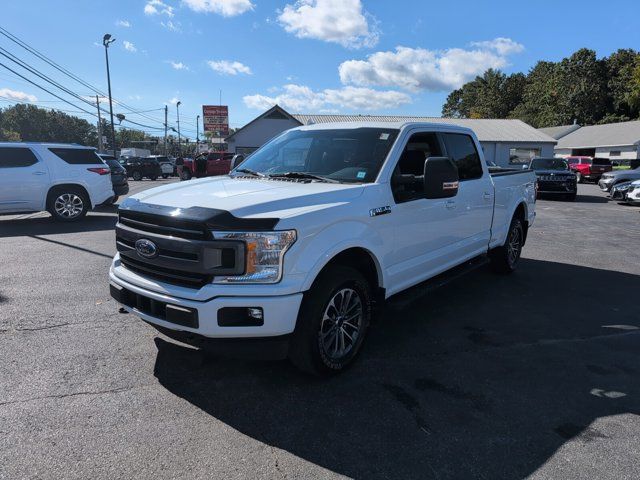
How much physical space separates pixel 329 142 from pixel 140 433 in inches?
120

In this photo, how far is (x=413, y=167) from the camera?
15.1 feet

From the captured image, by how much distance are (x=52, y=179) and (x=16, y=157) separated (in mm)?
842

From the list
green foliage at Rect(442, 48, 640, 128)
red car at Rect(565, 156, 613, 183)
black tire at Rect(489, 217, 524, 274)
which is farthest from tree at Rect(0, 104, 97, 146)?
black tire at Rect(489, 217, 524, 274)

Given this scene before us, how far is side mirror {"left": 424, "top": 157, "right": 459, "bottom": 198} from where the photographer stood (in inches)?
154

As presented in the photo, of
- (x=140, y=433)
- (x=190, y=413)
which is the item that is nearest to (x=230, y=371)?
(x=190, y=413)

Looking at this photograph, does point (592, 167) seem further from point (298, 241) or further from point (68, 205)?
point (298, 241)

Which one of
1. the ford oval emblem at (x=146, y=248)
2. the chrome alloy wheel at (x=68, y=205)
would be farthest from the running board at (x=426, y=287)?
the chrome alloy wheel at (x=68, y=205)

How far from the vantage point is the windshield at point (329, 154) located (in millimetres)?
4152

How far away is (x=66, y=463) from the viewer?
2635 mm

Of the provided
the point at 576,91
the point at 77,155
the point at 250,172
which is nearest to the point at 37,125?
the point at 576,91

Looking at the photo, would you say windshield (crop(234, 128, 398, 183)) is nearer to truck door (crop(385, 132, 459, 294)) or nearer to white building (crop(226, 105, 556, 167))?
truck door (crop(385, 132, 459, 294))

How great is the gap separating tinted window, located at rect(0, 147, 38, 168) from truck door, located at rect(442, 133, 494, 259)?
9.82 meters

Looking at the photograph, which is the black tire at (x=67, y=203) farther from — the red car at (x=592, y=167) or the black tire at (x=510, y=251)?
the red car at (x=592, y=167)

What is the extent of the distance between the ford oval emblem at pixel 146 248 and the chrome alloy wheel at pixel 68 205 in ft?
30.3
